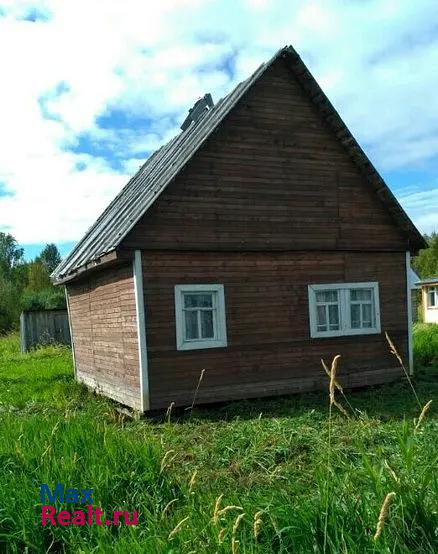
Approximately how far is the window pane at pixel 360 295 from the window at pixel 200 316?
131 inches

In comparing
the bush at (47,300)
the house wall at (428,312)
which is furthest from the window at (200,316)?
the house wall at (428,312)

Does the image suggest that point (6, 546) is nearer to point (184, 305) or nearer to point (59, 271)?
point (184, 305)

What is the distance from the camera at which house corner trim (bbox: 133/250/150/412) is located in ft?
34.4

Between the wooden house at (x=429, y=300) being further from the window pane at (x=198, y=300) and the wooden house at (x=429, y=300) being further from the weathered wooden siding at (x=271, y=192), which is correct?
the window pane at (x=198, y=300)

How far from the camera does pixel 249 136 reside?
38.8 ft

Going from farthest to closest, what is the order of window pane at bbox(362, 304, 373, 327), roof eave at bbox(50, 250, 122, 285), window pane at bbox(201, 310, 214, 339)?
window pane at bbox(362, 304, 373, 327)
window pane at bbox(201, 310, 214, 339)
roof eave at bbox(50, 250, 122, 285)

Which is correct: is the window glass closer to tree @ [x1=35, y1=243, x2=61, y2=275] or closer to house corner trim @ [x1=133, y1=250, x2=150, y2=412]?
house corner trim @ [x1=133, y1=250, x2=150, y2=412]

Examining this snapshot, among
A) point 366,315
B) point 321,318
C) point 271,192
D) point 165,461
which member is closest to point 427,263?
point 366,315

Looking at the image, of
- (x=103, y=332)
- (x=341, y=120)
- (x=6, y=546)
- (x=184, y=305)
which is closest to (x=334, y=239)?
(x=341, y=120)

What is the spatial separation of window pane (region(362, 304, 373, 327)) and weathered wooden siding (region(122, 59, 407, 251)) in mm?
1354

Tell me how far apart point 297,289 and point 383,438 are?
4893 mm

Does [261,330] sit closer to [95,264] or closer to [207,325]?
[207,325]

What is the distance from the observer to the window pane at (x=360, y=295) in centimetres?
1297

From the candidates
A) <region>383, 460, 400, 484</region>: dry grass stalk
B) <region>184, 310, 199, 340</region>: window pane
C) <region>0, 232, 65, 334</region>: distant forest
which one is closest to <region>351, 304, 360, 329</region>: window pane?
<region>184, 310, 199, 340</region>: window pane
